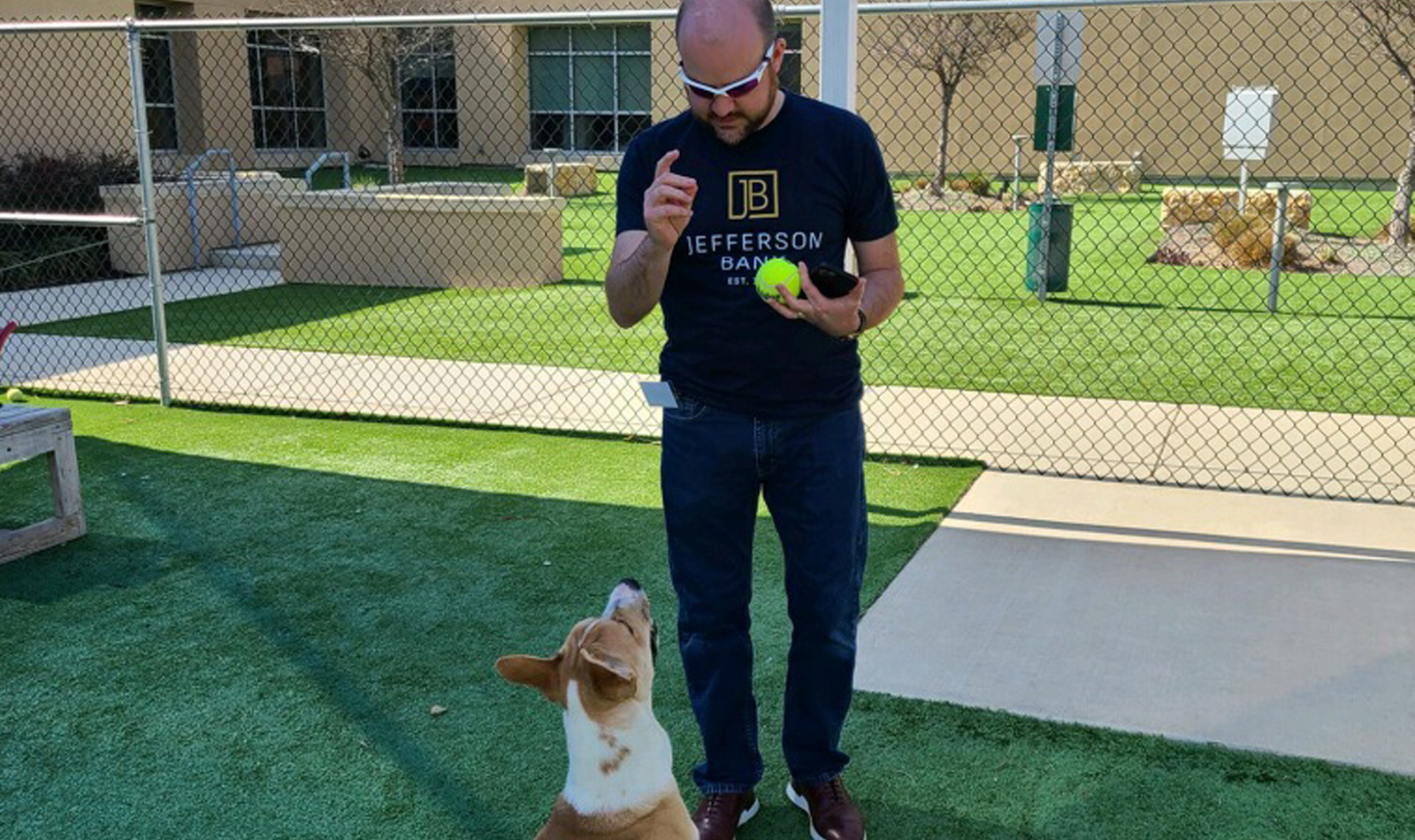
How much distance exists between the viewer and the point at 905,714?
372 centimetres

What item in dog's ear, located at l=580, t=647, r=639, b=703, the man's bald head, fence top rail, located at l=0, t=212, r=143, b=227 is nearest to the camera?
dog's ear, located at l=580, t=647, r=639, b=703

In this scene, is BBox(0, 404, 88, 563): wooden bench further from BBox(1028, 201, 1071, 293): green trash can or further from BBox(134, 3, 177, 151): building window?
BBox(134, 3, 177, 151): building window

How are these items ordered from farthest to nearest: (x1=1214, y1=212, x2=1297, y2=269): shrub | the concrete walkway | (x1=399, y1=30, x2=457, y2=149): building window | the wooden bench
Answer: (x1=399, y1=30, x2=457, y2=149): building window
(x1=1214, y1=212, x2=1297, y2=269): shrub
the wooden bench
the concrete walkway

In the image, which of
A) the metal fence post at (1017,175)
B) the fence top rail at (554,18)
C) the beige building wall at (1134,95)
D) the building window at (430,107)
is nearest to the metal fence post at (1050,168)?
the fence top rail at (554,18)

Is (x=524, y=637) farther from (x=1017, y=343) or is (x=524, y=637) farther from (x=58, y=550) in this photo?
(x=1017, y=343)

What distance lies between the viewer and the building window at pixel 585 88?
2803cm

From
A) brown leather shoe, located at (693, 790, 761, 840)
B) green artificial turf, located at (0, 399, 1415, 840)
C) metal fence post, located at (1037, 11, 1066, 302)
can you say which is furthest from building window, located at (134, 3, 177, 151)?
brown leather shoe, located at (693, 790, 761, 840)

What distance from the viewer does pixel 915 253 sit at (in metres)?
15.0

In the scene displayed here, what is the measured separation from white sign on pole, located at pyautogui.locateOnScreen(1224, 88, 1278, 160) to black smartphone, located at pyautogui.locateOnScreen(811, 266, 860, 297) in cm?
1175

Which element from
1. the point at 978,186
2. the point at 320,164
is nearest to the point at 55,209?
the point at 320,164

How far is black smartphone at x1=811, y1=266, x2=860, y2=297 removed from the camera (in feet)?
8.57

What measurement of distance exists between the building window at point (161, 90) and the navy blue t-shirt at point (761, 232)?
24.1m

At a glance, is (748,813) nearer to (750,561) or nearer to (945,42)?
(750,561)

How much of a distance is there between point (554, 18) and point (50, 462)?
2951 mm
